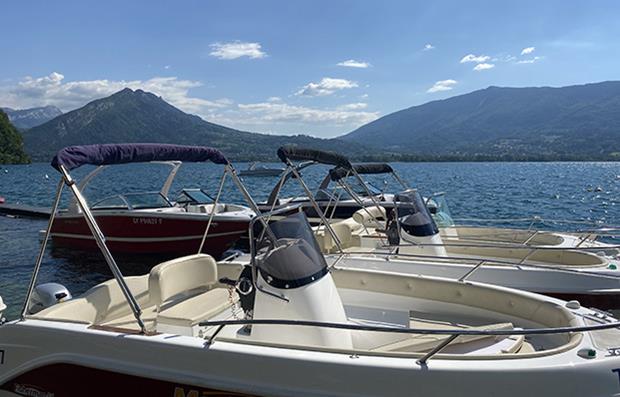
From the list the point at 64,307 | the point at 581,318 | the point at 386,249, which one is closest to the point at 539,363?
the point at 581,318

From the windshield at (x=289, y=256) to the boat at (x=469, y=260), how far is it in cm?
176

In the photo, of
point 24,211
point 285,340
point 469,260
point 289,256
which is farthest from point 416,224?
point 24,211

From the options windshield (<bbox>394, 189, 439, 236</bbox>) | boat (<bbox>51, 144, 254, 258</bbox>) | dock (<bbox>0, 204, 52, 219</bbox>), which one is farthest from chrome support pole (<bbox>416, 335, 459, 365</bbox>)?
dock (<bbox>0, 204, 52, 219</bbox>)

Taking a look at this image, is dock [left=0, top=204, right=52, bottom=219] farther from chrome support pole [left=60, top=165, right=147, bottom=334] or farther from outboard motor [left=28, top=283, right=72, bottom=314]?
chrome support pole [left=60, top=165, right=147, bottom=334]

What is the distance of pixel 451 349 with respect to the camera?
13.4ft

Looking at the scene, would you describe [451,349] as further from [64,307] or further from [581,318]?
[64,307]

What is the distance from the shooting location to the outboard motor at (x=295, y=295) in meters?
3.95

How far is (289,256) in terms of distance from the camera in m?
4.12

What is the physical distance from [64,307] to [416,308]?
11.5 feet

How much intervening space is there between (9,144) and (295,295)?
94085 millimetres

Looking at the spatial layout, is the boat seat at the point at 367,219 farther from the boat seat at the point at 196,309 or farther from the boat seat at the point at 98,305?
the boat seat at the point at 98,305

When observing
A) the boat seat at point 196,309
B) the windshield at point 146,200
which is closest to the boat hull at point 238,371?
the boat seat at point 196,309

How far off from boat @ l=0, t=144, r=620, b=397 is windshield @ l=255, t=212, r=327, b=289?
0.01 metres

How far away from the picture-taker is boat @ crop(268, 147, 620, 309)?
6.74m
